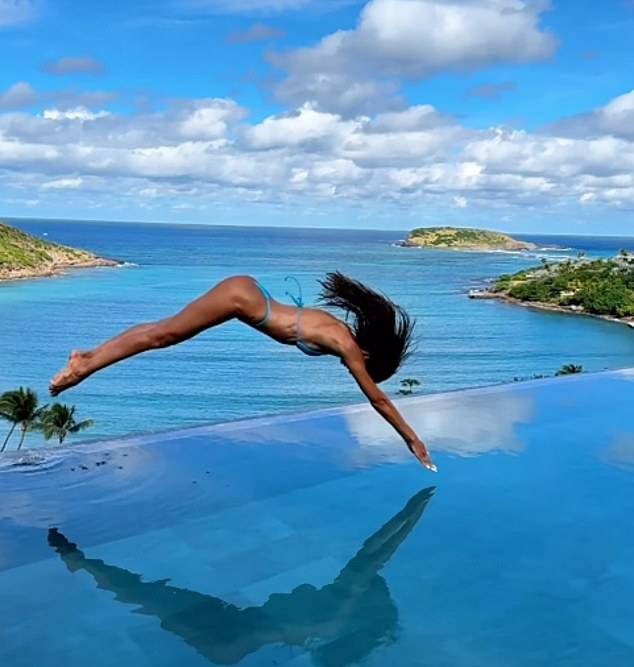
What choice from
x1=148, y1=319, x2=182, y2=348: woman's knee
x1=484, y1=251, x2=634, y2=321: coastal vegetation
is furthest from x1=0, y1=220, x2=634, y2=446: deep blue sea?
x1=148, y1=319, x2=182, y2=348: woman's knee

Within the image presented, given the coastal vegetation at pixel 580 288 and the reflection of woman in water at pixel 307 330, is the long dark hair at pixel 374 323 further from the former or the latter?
the coastal vegetation at pixel 580 288

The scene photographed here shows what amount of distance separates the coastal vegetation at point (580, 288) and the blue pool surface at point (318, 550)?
54582mm

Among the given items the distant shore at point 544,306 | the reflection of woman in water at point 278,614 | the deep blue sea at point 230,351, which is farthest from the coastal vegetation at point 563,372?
the distant shore at point 544,306

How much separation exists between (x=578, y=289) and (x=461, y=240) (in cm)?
7169

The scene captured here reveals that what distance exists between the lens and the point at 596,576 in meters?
2.73

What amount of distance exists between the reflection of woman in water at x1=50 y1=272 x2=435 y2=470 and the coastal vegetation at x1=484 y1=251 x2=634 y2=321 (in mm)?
55123

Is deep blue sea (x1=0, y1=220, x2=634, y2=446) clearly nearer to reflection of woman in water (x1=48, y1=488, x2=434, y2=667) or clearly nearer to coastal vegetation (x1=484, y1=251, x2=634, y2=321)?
coastal vegetation (x1=484, y1=251, x2=634, y2=321)

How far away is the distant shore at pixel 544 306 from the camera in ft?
180

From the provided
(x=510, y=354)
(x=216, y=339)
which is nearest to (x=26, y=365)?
(x=216, y=339)

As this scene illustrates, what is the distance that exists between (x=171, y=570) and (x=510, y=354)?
43.4 metres

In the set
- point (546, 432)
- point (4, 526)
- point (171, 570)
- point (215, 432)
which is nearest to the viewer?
point (171, 570)

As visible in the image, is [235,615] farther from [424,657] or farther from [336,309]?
[336,309]

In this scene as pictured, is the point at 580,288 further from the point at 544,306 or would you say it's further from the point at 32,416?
the point at 32,416

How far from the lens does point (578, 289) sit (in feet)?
203
